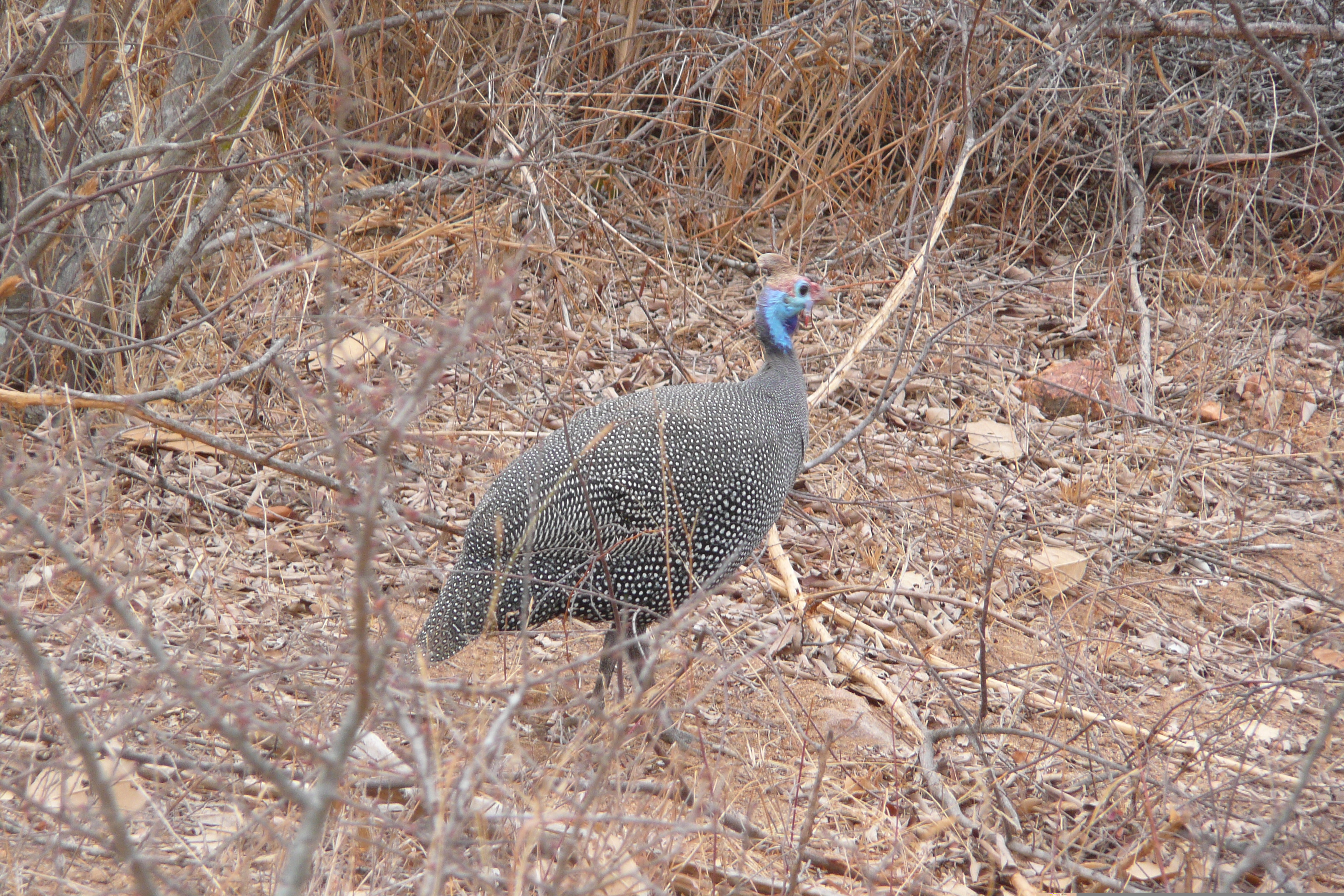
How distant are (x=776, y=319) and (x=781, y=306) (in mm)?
43

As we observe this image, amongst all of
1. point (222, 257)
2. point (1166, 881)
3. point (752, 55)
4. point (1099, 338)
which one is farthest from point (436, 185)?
point (1166, 881)

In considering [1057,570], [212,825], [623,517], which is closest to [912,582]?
[1057,570]

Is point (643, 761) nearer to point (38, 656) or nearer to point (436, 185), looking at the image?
point (38, 656)

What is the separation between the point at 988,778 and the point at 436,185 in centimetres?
304

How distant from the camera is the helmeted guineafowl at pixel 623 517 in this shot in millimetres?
2865

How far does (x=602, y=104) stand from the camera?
5.14 metres

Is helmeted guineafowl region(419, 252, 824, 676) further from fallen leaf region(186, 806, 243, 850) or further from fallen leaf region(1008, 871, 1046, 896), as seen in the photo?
fallen leaf region(1008, 871, 1046, 896)

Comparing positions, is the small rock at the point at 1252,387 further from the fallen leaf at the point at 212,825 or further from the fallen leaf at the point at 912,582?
the fallen leaf at the point at 212,825

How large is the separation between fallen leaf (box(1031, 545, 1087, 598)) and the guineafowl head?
120 cm

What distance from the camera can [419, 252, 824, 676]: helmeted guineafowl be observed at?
2.87 m

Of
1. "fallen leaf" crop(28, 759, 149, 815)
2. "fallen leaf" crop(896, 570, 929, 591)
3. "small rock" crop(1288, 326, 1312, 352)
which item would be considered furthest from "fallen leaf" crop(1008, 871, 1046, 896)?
"small rock" crop(1288, 326, 1312, 352)

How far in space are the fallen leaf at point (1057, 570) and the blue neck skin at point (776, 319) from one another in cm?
121

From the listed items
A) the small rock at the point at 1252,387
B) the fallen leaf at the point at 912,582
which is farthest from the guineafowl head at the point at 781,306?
the small rock at the point at 1252,387

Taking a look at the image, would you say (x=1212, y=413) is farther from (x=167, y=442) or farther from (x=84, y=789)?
(x=84, y=789)
